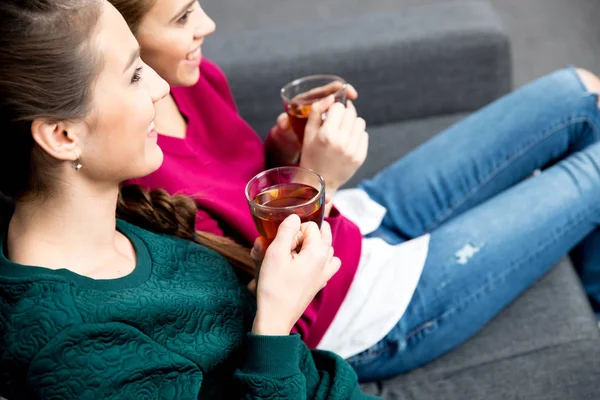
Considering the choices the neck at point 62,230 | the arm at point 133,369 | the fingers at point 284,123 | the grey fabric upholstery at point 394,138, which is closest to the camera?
the arm at point 133,369

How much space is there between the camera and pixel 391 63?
2096 mm

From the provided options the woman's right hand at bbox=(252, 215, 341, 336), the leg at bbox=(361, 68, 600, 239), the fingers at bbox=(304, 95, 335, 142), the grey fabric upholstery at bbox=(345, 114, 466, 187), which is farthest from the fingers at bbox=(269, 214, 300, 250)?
the grey fabric upholstery at bbox=(345, 114, 466, 187)

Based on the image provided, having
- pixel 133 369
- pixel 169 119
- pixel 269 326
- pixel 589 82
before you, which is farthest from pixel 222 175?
pixel 589 82

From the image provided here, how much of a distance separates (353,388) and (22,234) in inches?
21.8

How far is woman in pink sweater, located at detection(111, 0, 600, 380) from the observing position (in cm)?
140

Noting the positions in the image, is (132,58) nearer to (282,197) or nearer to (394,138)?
(282,197)

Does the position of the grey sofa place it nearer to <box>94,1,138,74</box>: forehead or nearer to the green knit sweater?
the green knit sweater

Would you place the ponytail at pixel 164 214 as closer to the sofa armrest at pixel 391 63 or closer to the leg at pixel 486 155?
the leg at pixel 486 155

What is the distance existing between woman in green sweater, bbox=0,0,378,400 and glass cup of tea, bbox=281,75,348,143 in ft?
1.07

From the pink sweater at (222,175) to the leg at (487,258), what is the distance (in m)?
0.13

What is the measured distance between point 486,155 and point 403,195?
205 mm

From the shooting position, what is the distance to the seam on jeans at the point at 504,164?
1.72 m

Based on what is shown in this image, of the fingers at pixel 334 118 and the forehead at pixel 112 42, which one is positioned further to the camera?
the fingers at pixel 334 118

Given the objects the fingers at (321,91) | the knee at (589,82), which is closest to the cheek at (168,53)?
the fingers at (321,91)
